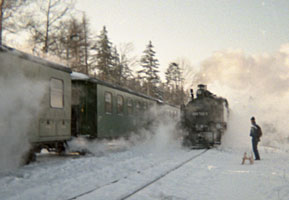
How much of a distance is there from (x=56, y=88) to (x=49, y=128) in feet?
4.41

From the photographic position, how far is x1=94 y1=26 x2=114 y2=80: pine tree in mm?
42844

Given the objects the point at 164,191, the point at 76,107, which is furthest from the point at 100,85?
the point at 164,191

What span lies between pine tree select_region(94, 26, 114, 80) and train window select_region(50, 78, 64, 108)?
32.8 m

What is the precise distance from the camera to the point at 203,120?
Answer: 16656 millimetres

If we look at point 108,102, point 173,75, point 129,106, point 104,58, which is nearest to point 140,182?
point 108,102

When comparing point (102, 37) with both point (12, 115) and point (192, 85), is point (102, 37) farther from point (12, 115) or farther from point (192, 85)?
point (12, 115)

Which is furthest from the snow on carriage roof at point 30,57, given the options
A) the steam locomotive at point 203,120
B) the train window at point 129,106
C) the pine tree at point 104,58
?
the pine tree at point 104,58

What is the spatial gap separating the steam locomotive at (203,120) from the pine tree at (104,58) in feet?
87.6

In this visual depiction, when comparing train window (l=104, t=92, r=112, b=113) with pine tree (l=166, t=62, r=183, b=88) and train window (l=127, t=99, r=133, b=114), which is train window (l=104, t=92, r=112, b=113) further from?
pine tree (l=166, t=62, r=183, b=88)

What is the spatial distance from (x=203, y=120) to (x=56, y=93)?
30.7 feet

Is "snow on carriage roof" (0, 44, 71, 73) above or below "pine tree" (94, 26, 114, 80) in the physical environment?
below

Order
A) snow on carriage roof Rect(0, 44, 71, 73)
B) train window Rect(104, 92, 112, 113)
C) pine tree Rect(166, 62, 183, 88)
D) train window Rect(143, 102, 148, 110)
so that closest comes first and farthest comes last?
snow on carriage roof Rect(0, 44, 71, 73)
train window Rect(104, 92, 112, 113)
train window Rect(143, 102, 148, 110)
pine tree Rect(166, 62, 183, 88)

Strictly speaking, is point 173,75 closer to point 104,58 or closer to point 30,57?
point 104,58

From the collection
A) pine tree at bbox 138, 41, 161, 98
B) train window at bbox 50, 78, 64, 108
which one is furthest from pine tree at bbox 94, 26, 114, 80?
train window at bbox 50, 78, 64, 108
